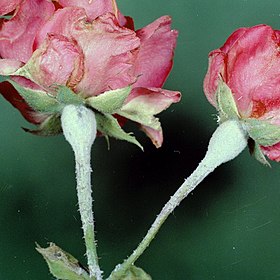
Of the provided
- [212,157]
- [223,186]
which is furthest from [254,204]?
[212,157]

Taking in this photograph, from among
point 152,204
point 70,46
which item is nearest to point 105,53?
point 70,46

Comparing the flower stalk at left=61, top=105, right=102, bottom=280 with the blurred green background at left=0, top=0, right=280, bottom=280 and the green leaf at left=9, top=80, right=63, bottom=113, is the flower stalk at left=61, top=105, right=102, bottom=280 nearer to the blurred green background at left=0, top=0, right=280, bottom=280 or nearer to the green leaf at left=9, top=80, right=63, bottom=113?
the green leaf at left=9, top=80, right=63, bottom=113

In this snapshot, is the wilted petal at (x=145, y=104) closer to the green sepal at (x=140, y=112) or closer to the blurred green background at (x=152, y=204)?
the green sepal at (x=140, y=112)

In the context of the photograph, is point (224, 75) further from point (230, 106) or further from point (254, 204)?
point (254, 204)

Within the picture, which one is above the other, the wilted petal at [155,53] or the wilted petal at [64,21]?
the wilted petal at [64,21]

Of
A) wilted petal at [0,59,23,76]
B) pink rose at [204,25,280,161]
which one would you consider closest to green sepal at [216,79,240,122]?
pink rose at [204,25,280,161]

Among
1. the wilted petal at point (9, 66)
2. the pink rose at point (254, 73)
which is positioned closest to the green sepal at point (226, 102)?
the pink rose at point (254, 73)
